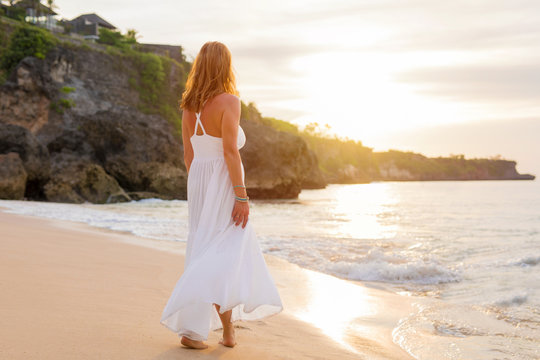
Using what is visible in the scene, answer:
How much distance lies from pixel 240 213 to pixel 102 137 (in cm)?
2823

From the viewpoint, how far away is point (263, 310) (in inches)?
113

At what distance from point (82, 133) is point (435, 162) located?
423 feet

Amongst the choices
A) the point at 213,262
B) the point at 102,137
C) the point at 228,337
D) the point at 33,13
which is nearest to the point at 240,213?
the point at 213,262

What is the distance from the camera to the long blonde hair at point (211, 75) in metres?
2.79

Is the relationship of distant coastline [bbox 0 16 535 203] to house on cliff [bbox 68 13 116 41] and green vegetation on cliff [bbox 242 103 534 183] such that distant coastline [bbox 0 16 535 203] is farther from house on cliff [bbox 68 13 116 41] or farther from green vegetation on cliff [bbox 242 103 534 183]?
green vegetation on cliff [bbox 242 103 534 183]

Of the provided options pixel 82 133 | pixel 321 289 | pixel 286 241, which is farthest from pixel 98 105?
pixel 321 289

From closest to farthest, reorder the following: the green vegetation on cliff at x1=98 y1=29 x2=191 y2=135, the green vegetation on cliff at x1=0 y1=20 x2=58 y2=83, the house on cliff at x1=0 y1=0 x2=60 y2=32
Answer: the green vegetation on cliff at x1=0 y1=20 x2=58 y2=83 → the green vegetation on cliff at x1=98 y1=29 x2=191 y2=135 → the house on cliff at x1=0 y1=0 x2=60 y2=32

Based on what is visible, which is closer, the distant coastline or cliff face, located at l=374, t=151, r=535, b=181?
the distant coastline

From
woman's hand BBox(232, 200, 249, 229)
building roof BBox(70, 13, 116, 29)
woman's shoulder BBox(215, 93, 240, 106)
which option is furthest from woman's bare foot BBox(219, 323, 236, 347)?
building roof BBox(70, 13, 116, 29)

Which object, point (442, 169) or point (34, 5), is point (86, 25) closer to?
point (34, 5)

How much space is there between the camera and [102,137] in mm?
29047

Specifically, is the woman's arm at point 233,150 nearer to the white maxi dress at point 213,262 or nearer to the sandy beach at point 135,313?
the white maxi dress at point 213,262

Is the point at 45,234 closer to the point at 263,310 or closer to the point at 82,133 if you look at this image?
the point at 263,310

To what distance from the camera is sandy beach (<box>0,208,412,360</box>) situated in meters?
2.55
